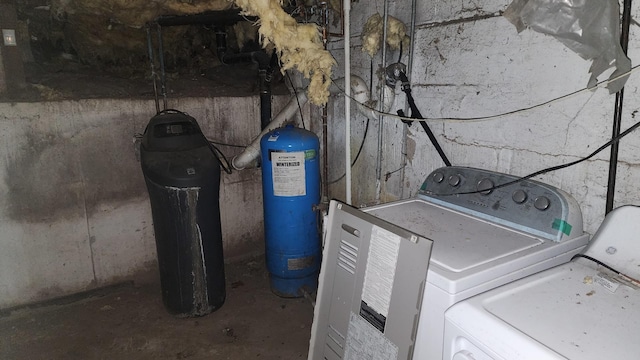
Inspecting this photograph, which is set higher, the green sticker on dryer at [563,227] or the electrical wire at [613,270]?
the green sticker on dryer at [563,227]

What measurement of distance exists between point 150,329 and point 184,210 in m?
0.78

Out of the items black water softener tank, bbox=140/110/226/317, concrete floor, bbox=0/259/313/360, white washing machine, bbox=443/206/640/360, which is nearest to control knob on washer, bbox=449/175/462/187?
white washing machine, bbox=443/206/640/360

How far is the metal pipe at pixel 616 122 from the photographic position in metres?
1.20

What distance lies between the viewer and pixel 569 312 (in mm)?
925

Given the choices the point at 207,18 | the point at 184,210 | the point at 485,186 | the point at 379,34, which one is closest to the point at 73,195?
the point at 184,210

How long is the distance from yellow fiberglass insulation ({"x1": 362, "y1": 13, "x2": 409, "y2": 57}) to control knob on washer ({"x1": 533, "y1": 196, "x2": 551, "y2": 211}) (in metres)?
1.08

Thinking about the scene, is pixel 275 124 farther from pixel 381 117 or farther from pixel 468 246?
pixel 468 246

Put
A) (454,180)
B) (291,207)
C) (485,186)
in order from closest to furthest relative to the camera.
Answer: (485,186)
(454,180)
(291,207)

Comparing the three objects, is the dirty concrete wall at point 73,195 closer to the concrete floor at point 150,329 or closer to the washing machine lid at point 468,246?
the concrete floor at point 150,329

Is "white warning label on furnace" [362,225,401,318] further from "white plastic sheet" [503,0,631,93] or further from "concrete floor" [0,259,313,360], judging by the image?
"concrete floor" [0,259,313,360]

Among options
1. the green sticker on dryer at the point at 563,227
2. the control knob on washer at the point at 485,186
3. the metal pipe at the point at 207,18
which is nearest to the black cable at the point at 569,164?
the control knob on washer at the point at 485,186

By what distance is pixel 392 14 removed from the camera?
6.93 ft

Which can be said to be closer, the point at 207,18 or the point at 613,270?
the point at 613,270

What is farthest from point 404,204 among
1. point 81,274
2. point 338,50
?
point 81,274
